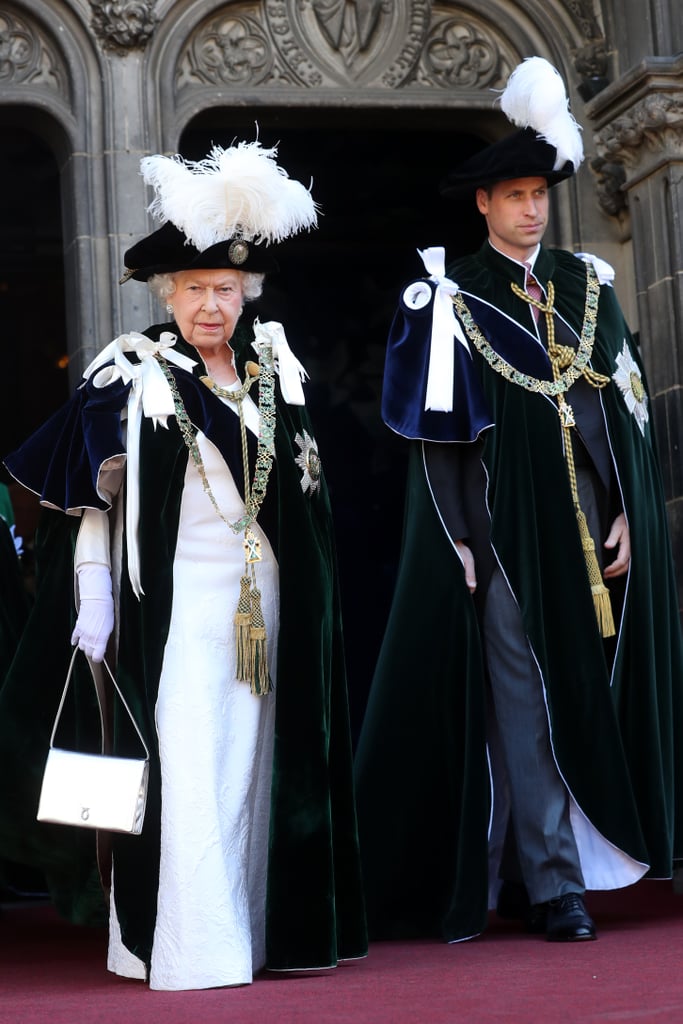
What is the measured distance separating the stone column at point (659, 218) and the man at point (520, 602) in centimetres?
118

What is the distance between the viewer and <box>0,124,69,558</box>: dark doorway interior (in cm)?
1052

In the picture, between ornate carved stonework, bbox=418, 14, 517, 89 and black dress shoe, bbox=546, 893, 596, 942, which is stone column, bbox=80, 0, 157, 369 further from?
black dress shoe, bbox=546, 893, 596, 942

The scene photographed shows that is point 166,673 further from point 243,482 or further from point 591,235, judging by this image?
point 591,235

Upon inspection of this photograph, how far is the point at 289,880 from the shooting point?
479 cm

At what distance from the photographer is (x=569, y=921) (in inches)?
201

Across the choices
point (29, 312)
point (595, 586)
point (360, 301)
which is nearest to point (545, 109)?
point (595, 586)

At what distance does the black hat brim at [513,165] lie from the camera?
222 inches

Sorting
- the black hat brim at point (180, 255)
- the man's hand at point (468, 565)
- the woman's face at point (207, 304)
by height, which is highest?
the black hat brim at point (180, 255)

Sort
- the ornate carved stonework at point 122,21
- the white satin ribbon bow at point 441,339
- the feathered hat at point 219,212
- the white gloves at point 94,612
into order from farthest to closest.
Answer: the ornate carved stonework at point 122,21 < the white satin ribbon bow at point 441,339 < the feathered hat at point 219,212 < the white gloves at point 94,612

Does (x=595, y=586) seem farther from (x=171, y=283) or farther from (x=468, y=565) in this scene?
(x=171, y=283)

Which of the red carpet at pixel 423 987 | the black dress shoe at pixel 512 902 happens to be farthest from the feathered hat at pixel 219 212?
the black dress shoe at pixel 512 902

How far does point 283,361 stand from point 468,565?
2.55 feet

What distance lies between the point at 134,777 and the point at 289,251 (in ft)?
17.4

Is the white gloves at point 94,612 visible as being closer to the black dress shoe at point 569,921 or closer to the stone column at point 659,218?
the black dress shoe at point 569,921
